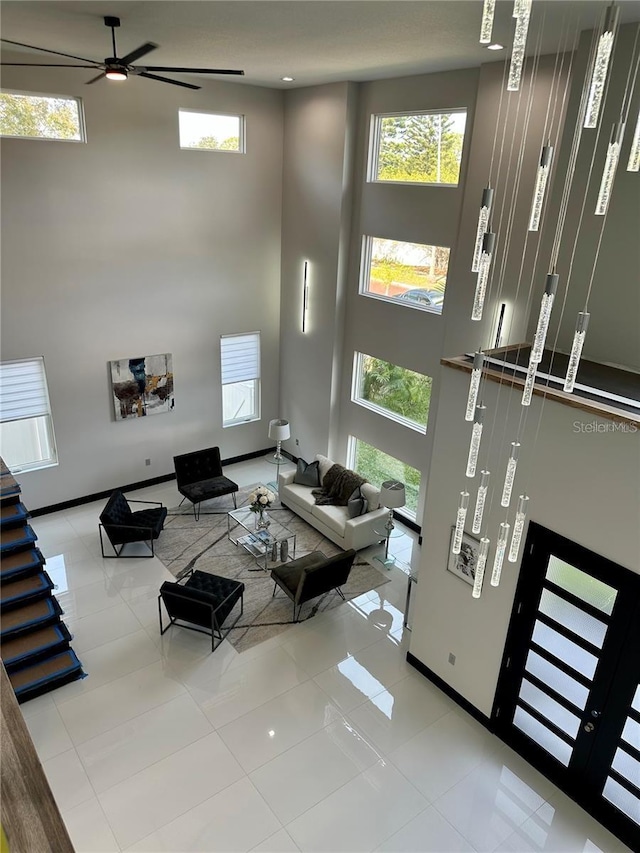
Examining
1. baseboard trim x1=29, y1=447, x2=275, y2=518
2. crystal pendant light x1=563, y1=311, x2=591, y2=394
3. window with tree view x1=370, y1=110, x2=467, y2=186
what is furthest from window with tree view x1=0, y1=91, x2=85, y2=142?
crystal pendant light x1=563, y1=311, x2=591, y2=394

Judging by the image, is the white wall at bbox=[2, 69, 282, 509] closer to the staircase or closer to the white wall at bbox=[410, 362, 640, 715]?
the staircase

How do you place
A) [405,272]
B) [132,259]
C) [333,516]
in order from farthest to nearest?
1. [132,259]
2. [333,516]
3. [405,272]

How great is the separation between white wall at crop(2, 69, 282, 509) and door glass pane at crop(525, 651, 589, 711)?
7.28 meters

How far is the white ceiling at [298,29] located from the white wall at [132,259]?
4.69ft

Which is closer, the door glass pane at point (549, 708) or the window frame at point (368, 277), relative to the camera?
the door glass pane at point (549, 708)

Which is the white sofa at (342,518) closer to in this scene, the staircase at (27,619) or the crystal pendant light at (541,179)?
the staircase at (27,619)

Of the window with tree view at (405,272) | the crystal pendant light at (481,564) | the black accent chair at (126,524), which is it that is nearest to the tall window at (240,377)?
the window with tree view at (405,272)

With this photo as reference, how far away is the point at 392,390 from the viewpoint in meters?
9.71

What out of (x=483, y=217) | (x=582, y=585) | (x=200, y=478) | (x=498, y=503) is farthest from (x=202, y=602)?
(x=483, y=217)

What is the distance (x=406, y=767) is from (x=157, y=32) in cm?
777

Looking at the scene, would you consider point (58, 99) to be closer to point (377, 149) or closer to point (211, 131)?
point (211, 131)

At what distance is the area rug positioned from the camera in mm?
7598

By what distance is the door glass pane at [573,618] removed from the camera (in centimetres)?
512

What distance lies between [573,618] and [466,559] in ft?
3.86
